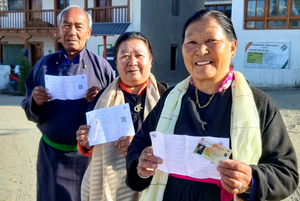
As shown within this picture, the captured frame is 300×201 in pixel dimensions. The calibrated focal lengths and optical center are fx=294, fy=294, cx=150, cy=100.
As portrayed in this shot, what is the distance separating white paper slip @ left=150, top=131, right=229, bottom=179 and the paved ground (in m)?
2.65

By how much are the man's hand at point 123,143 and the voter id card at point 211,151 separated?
870 millimetres

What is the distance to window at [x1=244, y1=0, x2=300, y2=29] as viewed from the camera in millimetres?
13250

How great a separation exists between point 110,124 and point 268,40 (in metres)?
13.0

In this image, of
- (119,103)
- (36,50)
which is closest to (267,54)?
(119,103)

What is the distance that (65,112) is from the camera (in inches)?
104

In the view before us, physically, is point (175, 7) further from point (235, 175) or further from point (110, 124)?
point (235, 175)

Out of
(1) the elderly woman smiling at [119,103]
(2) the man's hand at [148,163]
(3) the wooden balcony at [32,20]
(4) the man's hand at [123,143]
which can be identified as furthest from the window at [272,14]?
(2) the man's hand at [148,163]

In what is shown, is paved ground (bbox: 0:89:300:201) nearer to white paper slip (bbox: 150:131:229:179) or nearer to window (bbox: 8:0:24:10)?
white paper slip (bbox: 150:131:229:179)

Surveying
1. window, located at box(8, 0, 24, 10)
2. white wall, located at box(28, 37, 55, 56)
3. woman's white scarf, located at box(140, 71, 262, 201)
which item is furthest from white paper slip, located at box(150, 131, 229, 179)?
window, located at box(8, 0, 24, 10)

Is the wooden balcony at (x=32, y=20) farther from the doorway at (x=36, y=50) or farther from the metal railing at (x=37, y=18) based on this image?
the doorway at (x=36, y=50)

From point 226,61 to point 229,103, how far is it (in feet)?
0.78

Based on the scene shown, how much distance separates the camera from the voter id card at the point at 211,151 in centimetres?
131

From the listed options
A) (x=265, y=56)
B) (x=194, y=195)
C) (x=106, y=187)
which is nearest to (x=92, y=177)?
(x=106, y=187)

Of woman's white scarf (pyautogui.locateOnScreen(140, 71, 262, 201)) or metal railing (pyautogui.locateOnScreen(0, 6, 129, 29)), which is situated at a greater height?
metal railing (pyautogui.locateOnScreen(0, 6, 129, 29))
